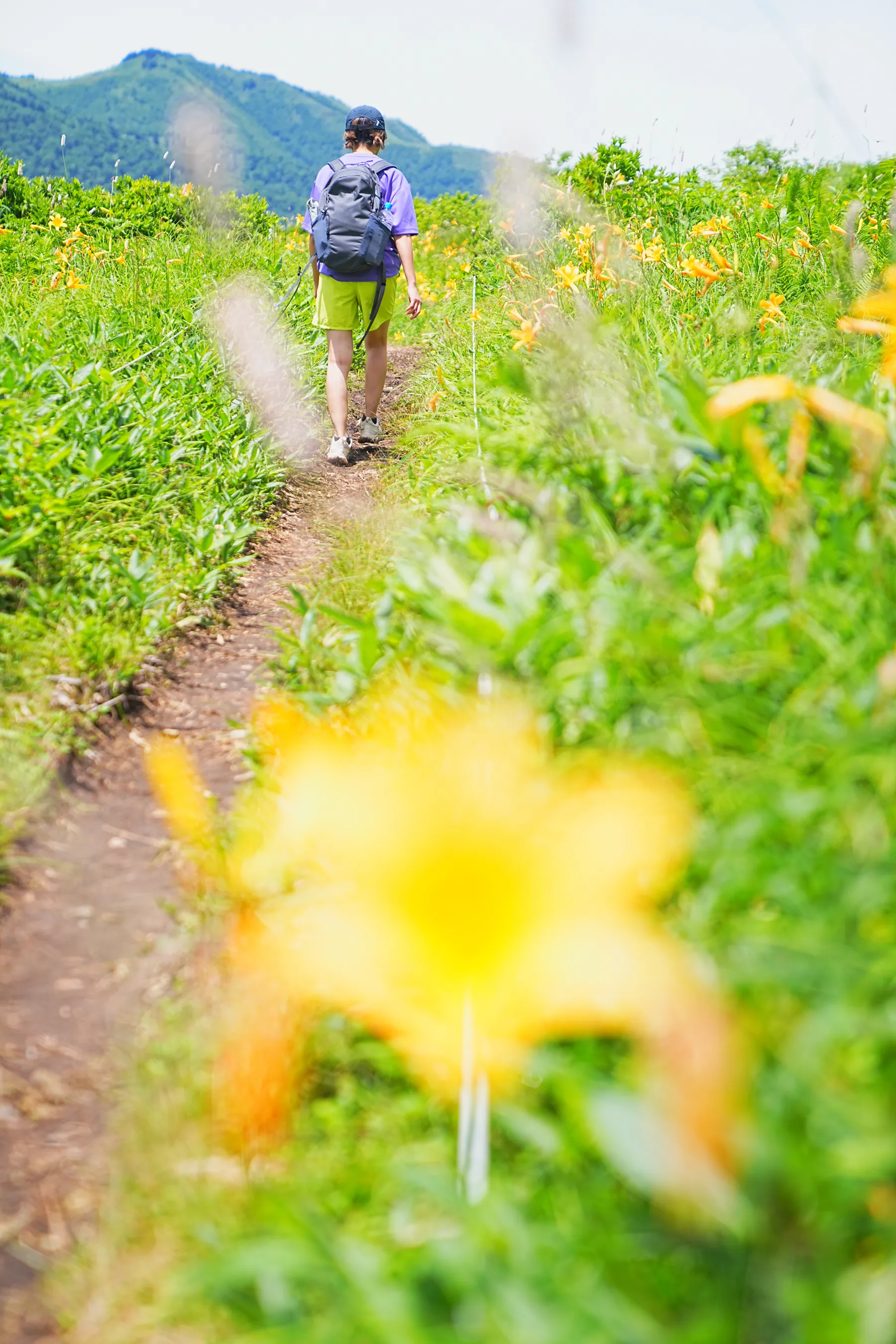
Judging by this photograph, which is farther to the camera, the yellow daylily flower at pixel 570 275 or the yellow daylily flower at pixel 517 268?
the yellow daylily flower at pixel 517 268

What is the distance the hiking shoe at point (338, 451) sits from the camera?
5664 mm

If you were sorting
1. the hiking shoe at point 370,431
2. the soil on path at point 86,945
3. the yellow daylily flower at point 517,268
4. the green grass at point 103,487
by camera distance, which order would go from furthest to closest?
the hiking shoe at point 370,431 → the yellow daylily flower at point 517,268 → the green grass at point 103,487 → the soil on path at point 86,945

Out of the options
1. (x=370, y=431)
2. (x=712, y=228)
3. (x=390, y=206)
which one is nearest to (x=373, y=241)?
(x=390, y=206)

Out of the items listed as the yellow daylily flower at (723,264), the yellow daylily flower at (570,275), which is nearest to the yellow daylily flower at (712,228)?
the yellow daylily flower at (723,264)

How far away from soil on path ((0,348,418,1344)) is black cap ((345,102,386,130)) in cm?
356

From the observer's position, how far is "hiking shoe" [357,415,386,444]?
6172mm

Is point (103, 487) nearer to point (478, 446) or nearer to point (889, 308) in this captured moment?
point (478, 446)

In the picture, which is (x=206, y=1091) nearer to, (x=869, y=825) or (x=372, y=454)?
(x=869, y=825)

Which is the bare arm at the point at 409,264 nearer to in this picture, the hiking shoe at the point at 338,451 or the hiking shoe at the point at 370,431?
the hiking shoe at the point at 370,431

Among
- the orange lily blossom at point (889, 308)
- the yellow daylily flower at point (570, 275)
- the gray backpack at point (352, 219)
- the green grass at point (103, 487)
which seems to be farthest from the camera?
the gray backpack at point (352, 219)

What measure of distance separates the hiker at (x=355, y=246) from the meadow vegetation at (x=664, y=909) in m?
2.33

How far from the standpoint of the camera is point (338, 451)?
18.6ft

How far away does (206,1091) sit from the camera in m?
1.57

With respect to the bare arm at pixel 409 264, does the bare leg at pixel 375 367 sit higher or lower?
lower
